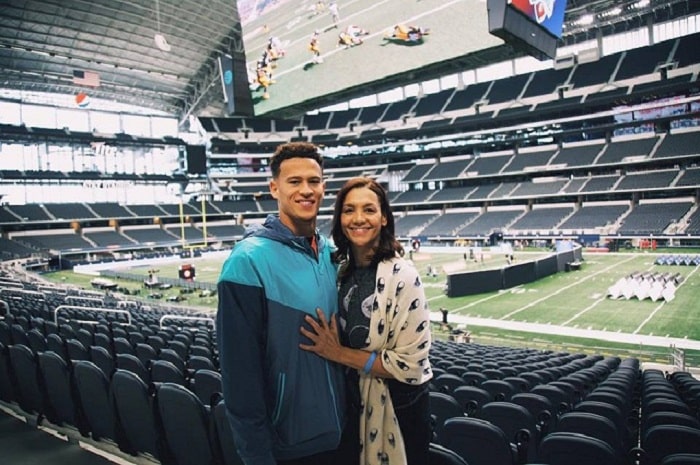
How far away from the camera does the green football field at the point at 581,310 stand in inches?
714

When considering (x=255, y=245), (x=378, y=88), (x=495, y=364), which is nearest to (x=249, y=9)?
(x=378, y=88)

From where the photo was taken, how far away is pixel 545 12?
1903 cm

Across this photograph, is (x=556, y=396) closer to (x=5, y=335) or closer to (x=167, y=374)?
(x=167, y=374)

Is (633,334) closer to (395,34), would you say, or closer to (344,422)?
(395,34)

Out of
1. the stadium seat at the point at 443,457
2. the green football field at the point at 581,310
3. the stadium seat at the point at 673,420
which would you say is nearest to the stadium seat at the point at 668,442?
the stadium seat at the point at 673,420

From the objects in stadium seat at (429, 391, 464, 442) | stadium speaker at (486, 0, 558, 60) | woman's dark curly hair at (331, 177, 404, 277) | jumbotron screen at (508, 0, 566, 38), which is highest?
jumbotron screen at (508, 0, 566, 38)

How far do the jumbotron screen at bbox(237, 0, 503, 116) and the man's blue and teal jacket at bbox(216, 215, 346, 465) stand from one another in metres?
19.4

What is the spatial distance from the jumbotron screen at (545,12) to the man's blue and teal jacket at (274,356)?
57.0 ft

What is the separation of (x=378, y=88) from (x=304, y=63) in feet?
13.1

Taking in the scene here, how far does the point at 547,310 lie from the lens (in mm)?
23938

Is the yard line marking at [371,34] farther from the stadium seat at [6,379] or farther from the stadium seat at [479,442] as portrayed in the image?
the stadium seat at [479,442]

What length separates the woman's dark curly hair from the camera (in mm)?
2797

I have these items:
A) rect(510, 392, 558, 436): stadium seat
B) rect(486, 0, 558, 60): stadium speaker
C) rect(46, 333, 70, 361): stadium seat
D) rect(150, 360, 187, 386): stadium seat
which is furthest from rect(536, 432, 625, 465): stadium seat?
rect(486, 0, 558, 60): stadium speaker

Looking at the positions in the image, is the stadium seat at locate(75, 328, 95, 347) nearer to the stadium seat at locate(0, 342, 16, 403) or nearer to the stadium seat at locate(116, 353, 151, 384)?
the stadium seat at locate(0, 342, 16, 403)
